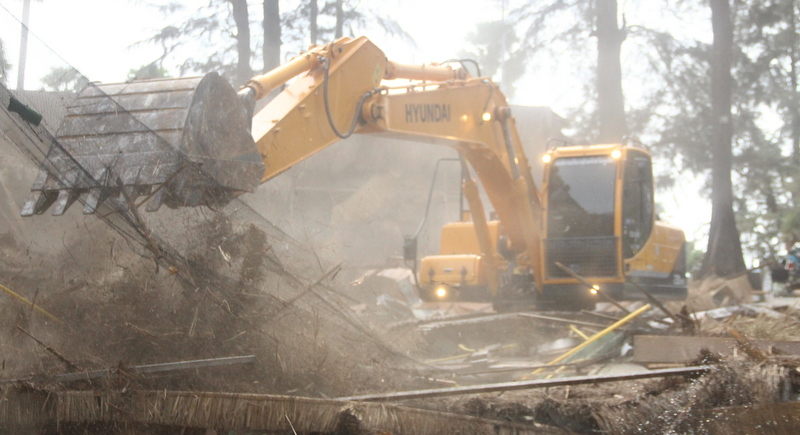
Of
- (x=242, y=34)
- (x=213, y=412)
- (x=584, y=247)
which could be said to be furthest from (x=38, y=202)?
(x=242, y=34)

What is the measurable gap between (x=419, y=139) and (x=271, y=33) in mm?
11098

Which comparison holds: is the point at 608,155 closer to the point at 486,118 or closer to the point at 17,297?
the point at 486,118

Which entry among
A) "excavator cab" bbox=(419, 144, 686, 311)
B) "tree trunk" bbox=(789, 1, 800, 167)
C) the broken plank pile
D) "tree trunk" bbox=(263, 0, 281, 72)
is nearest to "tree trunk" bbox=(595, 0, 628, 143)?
"tree trunk" bbox=(789, 1, 800, 167)

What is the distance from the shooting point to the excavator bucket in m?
4.60

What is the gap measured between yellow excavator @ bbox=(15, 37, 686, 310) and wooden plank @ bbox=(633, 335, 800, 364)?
1323mm

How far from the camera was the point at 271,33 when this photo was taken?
17734mm

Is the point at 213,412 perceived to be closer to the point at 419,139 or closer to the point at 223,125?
the point at 223,125

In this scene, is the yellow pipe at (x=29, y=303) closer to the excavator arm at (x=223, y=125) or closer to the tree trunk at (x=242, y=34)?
the excavator arm at (x=223, y=125)

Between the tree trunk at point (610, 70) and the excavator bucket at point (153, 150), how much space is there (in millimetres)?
17037

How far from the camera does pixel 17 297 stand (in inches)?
188

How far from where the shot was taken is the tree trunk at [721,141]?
713 inches

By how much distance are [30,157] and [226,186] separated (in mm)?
1272

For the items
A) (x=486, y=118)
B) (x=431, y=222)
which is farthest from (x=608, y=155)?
(x=431, y=222)

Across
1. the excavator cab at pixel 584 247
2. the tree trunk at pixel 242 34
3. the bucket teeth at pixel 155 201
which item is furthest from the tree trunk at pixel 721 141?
the bucket teeth at pixel 155 201
